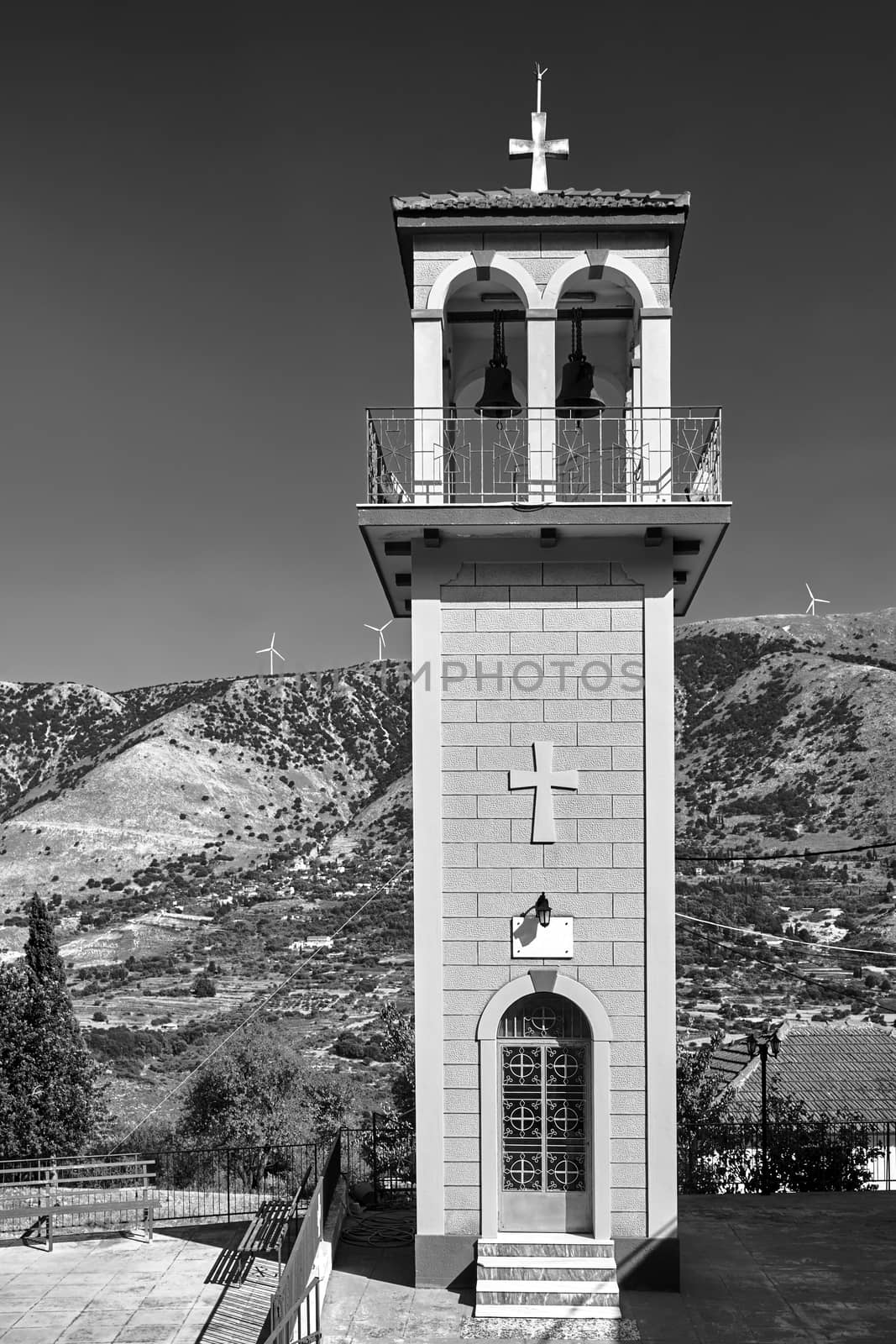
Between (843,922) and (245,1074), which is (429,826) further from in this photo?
(843,922)

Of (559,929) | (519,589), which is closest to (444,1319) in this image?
(559,929)

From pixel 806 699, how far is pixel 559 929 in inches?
2948

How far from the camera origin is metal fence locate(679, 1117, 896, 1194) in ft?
48.0

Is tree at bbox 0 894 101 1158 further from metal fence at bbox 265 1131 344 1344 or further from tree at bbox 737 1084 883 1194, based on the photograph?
metal fence at bbox 265 1131 344 1344

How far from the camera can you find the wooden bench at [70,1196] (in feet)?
40.0

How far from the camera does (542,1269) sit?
9.56m

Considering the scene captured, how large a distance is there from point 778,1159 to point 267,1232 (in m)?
6.66

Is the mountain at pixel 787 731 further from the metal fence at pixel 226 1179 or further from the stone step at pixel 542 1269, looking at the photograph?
the stone step at pixel 542 1269

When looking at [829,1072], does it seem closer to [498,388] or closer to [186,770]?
[498,388]

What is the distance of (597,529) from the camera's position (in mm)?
10258

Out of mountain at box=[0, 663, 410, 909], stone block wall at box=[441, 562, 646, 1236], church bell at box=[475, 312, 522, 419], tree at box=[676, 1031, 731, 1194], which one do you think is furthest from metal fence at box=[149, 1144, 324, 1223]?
mountain at box=[0, 663, 410, 909]

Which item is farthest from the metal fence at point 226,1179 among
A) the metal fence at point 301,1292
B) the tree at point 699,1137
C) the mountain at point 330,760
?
the mountain at point 330,760

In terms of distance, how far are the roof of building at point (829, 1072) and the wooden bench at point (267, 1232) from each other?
12345mm

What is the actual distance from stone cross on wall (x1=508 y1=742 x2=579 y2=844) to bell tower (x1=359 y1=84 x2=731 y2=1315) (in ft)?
0.07
